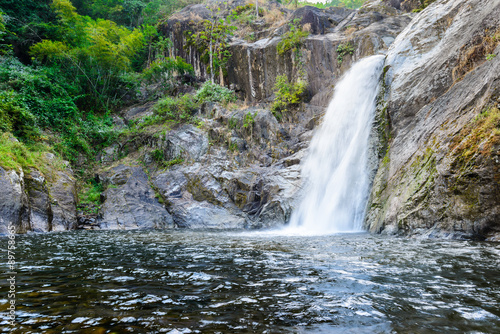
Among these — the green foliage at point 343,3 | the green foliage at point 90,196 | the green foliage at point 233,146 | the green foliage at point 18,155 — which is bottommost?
the green foliage at point 90,196

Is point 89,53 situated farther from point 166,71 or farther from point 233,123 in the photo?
point 233,123

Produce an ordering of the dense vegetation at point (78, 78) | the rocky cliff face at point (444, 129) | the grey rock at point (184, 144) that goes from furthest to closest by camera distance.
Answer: the grey rock at point (184, 144), the dense vegetation at point (78, 78), the rocky cliff face at point (444, 129)

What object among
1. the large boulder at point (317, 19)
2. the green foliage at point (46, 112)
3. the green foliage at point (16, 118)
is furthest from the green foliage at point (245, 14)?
the green foliage at point (16, 118)

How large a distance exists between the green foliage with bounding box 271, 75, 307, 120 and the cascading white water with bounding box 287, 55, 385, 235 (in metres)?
3.31

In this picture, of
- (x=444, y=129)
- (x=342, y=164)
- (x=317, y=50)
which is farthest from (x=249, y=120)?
(x=444, y=129)

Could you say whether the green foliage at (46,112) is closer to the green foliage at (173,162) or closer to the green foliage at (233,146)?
the green foliage at (173,162)

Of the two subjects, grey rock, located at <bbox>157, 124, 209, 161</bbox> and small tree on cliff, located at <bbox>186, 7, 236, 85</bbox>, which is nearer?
grey rock, located at <bbox>157, 124, 209, 161</bbox>

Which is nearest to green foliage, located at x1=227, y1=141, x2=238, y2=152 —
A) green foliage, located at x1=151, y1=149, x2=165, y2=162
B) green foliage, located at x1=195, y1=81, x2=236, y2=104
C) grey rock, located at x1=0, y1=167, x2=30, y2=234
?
green foliage, located at x1=151, y1=149, x2=165, y2=162

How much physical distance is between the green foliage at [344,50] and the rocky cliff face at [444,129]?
5.45 m

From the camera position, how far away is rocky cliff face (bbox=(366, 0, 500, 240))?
6141 mm

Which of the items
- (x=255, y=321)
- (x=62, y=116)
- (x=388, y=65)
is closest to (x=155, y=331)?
(x=255, y=321)

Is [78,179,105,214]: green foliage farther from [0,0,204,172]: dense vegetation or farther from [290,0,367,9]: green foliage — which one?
[290,0,367,9]: green foliage

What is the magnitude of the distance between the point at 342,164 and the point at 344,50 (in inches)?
387

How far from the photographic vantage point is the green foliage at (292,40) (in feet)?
62.6
